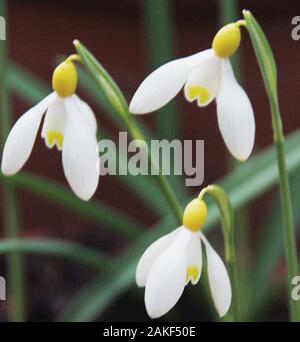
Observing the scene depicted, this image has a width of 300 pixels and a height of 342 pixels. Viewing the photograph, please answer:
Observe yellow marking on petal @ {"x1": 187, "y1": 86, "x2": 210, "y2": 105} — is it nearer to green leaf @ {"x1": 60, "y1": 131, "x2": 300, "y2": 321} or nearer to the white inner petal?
the white inner petal

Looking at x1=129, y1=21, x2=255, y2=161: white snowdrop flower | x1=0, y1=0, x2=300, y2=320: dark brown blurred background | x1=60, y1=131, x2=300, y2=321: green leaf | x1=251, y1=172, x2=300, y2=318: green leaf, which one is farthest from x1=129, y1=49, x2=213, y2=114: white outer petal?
x1=0, y1=0, x2=300, y2=320: dark brown blurred background

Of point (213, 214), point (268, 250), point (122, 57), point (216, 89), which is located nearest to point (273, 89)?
point (216, 89)

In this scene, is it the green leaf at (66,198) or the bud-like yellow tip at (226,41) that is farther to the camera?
the green leaf at (66,198)

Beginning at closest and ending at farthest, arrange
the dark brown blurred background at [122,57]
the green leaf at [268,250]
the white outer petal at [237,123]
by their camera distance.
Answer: the white outer petal at [237,123]
the green leaf at [268,250]
the dark brown blurred background at [122,57]

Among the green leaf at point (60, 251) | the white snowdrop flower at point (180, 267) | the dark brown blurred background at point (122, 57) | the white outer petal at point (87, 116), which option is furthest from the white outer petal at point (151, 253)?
the dark brown blurred background at point (122, 57)

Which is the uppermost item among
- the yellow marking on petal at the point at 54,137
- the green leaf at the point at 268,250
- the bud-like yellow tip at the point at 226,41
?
the green leaf at the point at 268,250

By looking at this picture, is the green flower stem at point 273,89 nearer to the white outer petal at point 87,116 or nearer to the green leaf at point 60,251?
the white outer petal at point 87,116
